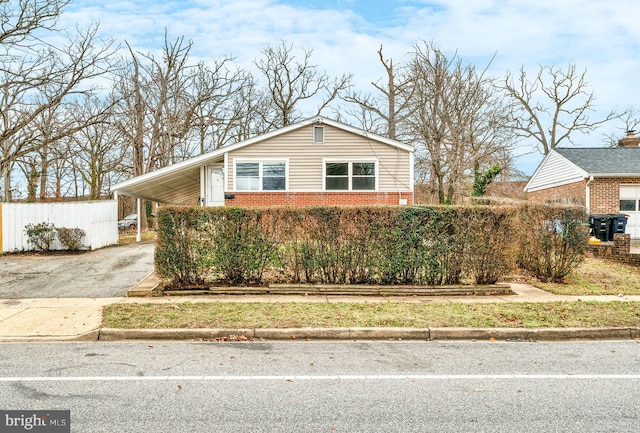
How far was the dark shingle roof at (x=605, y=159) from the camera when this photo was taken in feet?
63.8

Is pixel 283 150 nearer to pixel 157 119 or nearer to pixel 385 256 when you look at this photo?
pixel 385 256

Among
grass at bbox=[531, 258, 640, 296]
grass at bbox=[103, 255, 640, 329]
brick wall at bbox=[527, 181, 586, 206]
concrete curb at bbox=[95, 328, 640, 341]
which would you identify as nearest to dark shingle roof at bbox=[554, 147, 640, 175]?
brick wall at bbox=[527, 181, 586, 206]

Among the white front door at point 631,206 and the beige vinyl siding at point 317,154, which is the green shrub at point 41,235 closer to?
the beige vinyl siding at point 317,154

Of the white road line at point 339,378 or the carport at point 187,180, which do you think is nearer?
the white road line at point 339,378

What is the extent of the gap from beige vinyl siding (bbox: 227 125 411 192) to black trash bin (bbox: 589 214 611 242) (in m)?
7.32

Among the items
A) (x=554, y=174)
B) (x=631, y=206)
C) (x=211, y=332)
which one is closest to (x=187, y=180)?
(x=211, y=332)

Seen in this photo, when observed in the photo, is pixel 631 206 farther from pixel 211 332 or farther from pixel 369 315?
pixel 211 332

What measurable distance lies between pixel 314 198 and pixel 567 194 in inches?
523

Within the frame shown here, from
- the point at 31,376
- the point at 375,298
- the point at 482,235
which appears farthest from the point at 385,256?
the point at 31,376

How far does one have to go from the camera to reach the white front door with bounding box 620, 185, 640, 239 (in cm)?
1941

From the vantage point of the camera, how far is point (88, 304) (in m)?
7.92

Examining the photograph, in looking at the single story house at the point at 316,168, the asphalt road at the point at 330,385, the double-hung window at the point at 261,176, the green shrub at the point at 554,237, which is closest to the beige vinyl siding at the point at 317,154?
the single story house at the point at 316,168

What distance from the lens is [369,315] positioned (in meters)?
6.91

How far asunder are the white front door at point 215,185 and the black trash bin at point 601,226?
1513 centimetres
